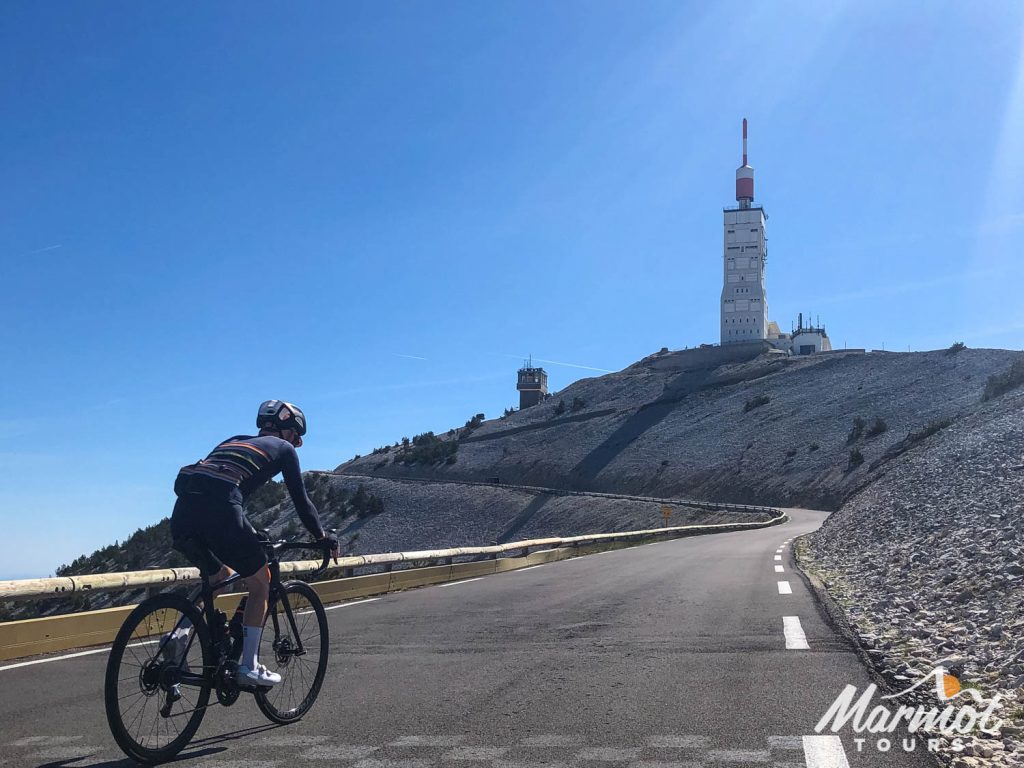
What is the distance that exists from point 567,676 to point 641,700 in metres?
1.03

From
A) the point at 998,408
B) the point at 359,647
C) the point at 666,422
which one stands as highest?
the point at 666,422

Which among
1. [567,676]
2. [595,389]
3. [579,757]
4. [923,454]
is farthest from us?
[595,389]

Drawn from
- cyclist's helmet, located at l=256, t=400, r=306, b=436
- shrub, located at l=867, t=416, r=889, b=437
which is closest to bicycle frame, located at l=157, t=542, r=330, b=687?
cyclist's helmet, located at l=256, t=400, r=306, b=436

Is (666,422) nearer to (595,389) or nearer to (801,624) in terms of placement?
(595,389)

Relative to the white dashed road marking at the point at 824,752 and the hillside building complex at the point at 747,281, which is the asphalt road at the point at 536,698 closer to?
the white dashed road marking at the point at 824,752

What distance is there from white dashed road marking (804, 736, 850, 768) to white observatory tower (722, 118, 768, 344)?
436 feet

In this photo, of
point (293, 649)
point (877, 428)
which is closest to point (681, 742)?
point (293, 649)

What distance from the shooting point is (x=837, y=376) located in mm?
103375

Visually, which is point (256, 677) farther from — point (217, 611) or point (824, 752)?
point (824, 752)

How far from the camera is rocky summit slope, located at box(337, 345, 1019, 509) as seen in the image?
253 feet

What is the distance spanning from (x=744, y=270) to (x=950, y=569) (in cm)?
13162

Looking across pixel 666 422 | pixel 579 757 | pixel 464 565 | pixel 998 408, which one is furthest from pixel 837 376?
pixel 579 757

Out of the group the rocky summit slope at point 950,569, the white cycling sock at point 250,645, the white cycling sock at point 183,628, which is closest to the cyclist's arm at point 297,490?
the white cycling sock at point 250,645

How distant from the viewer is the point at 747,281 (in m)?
137
